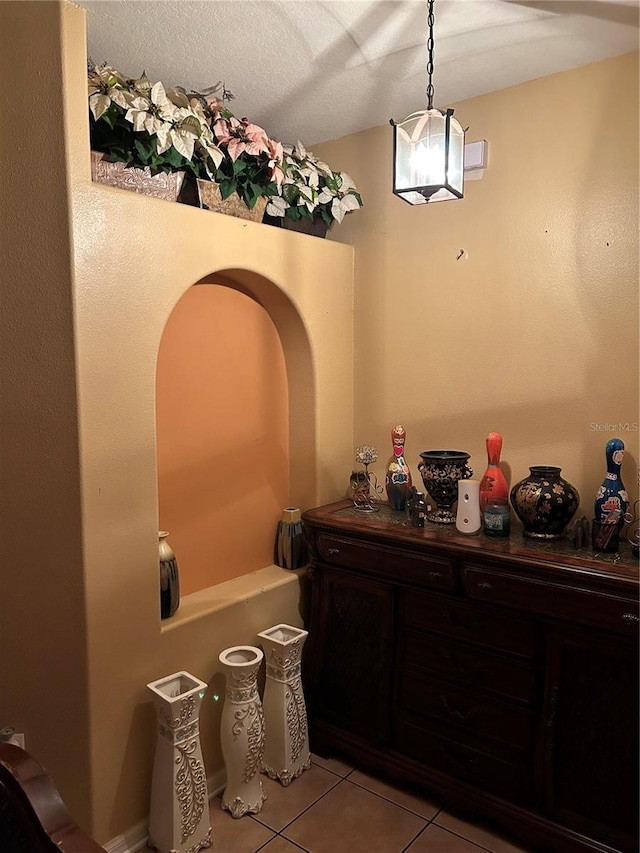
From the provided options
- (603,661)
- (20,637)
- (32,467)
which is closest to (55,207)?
(32,467)

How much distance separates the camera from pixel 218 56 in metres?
2.11

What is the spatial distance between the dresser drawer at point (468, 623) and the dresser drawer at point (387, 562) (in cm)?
7

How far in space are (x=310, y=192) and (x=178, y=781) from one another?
2174 millimetres

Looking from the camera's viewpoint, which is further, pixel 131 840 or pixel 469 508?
pixel 469 508

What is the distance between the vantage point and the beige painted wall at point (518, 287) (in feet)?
7.06

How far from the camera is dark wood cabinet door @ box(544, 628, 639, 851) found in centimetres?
181

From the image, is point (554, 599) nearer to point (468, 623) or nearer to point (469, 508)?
point (468, 623)

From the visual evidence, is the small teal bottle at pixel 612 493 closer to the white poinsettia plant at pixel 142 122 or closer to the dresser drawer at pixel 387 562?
the dresser drawer at pixel 387 562

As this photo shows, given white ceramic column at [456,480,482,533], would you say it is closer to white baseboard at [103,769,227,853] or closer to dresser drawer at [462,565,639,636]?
dresser drawer at [462,565,639,636]

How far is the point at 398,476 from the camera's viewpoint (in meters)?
2.52

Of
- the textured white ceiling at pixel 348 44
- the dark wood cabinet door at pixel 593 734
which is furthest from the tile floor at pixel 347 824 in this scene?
the textured white ceiling at pixel 348 44

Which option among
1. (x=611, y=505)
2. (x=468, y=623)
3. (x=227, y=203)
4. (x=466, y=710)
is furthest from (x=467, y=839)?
(x=227, y=203)

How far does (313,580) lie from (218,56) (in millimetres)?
1956

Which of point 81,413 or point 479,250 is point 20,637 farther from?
point 479,250
